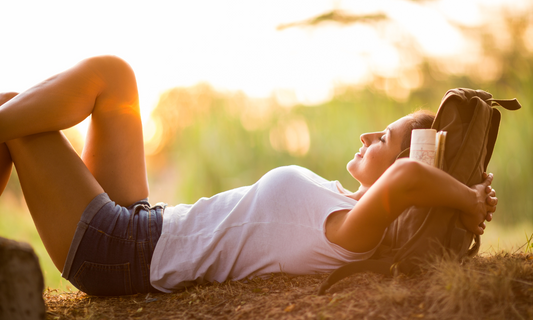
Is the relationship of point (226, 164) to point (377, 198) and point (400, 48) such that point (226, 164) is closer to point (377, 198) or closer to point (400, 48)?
point (400, 48)

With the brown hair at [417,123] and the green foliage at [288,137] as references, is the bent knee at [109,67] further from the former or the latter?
the green foliage at [288,137]

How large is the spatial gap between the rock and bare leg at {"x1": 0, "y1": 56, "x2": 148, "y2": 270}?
0.36 metres

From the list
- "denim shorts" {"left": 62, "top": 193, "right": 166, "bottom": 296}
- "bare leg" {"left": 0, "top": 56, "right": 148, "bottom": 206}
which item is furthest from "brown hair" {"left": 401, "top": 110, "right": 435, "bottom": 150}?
"bare leg" {"left": 0, "top": 56, "right": 148, "bottom": 206}

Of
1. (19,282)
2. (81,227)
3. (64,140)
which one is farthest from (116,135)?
(19,282)

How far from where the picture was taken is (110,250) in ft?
5.48

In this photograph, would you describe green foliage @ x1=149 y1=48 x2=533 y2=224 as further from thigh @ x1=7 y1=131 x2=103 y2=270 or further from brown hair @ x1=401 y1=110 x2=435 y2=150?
thigh @ x1=7 y1=131 x2=103 y2=270

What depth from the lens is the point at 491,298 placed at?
126 centimetres

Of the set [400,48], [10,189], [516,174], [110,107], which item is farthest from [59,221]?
[10,189]

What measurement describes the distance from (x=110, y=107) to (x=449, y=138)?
161 cm

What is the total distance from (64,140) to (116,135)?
0.24 m

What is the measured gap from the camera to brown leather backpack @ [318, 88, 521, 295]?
59.2 inches

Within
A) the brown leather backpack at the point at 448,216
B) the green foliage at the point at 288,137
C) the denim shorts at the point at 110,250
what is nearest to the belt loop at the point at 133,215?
the denim shorts at the point at 110,250

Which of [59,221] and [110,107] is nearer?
[59,221]

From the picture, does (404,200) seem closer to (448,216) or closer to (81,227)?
(448,216)
